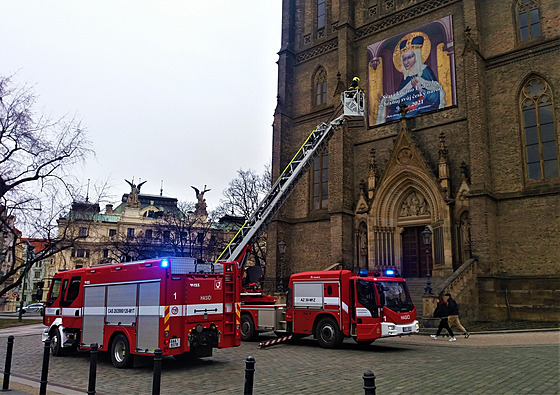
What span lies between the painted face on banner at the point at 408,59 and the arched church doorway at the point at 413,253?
918 cm

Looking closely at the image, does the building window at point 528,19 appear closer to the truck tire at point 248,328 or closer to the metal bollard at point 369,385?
the truck tire at point 248,328

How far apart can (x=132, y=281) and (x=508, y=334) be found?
42.8 ft

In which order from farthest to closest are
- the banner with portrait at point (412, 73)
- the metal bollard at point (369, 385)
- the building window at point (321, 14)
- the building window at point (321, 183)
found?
the building window at point (321, 14) < the building window at point (321, 183) < the banner with portrait at point (412, 73) < the metal bollard at point (369, 385)

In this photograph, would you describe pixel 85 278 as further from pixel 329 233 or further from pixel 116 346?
pixel 329 233

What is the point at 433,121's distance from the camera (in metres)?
23.9

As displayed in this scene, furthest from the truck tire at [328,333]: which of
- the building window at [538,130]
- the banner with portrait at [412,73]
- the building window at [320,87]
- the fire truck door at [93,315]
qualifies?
the building window at [320,87]

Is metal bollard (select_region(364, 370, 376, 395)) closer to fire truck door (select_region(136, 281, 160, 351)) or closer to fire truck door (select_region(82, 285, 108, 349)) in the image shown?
fire truck door (select_region(136, 281, 160, 351))

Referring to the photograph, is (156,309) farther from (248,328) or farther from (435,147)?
(435,147)

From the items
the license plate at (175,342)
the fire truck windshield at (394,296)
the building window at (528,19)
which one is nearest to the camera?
the license plate at (175,342)

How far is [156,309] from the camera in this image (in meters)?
9.80

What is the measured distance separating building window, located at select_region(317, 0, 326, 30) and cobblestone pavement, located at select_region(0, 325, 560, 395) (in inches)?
911

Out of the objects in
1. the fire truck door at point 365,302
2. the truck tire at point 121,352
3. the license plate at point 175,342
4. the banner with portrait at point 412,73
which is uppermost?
the banner with portrait at point 412,73

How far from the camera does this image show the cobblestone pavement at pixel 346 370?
7625 mm

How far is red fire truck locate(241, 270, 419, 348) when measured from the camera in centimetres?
1272
